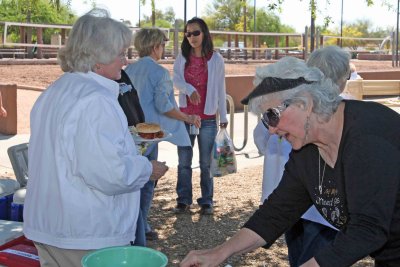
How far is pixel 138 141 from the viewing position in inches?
160

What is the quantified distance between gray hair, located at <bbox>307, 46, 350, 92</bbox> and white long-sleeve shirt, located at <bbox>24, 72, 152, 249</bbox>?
1113mm

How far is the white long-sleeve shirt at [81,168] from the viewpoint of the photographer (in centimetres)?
260

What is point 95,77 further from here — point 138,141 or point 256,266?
point 256,266

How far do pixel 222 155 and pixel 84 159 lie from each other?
382 centimetres

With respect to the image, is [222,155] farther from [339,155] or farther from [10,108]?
[10,108]

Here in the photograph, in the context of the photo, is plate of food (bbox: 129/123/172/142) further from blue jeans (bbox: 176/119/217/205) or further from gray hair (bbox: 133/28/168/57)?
blue jeans (bbox: 176/119/217/205)

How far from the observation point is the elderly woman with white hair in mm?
2068

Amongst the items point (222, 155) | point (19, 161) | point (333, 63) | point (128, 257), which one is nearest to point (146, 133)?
point (19, 161)

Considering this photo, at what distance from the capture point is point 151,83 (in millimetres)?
5250

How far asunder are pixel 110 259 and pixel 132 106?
208 cm

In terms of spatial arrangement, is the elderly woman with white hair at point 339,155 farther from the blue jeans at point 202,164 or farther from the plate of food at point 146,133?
the blue jeans at point 202,164

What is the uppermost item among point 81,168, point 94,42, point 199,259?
point 94,42

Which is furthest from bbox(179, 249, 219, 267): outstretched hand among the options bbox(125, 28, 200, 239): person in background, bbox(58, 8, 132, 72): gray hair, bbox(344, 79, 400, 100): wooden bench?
bbox(344, 79, 400, 100): wooden bench

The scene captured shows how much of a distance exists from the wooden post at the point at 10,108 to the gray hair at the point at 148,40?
17.1 feet
